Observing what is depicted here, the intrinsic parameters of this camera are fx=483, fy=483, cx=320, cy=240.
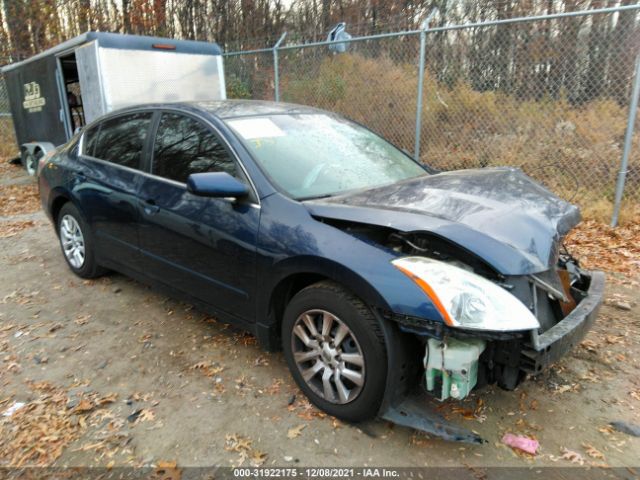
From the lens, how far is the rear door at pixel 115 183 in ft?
12.4

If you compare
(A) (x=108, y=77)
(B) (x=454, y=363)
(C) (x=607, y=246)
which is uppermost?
(A) (x=108, y=77)

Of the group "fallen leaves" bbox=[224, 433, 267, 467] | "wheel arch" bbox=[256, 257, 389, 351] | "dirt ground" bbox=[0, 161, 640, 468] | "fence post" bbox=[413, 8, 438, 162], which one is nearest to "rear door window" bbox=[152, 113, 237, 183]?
"wheel arch" bbox=[256, 257, 389, 351]

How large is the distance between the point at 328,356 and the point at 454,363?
2.26 ft

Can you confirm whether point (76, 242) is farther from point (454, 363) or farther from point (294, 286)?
point (454, 363)

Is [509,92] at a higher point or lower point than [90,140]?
Answer: higher

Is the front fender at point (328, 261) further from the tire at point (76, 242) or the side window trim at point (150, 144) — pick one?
the tire at point (76, 242)

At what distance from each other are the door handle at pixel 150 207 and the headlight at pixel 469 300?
1976 millimetres

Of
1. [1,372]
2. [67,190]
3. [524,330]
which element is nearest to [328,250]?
[524,330]

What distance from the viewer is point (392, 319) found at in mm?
2297

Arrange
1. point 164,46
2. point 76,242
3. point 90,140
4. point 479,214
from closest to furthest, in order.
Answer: point 479,214
point 90,140
point 76,242
point 164,46

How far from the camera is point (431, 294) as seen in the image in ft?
7.25

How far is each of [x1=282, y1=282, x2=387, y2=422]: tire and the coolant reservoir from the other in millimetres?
225

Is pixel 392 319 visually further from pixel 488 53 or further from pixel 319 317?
pixel 488 53

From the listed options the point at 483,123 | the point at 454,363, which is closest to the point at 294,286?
the point at 454,363
